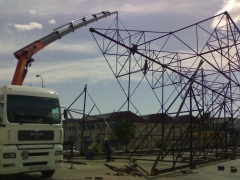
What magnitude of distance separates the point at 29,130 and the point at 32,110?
2.45 feet

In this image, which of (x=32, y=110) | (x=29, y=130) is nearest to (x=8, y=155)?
(x=29, y=130)

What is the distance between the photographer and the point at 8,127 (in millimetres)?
10852

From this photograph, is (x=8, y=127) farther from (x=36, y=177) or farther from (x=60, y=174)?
(x=60, y=174)

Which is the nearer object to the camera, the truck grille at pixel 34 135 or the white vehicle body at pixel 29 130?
the white vehicle body at pixel 29 130

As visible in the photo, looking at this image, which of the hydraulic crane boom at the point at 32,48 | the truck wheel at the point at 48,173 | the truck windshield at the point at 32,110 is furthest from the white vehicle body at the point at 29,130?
the hydraulic crane boom at the point at 32,48

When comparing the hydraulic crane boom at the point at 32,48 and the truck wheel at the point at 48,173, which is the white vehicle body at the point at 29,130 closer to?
the truck wheel at the point at 48,173

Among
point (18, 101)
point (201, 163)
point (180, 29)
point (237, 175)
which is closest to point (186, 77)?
point (180, 29)

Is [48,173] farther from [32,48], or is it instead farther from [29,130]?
[32,48]

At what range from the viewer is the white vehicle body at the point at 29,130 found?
10859mm

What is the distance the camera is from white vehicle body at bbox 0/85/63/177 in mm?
10859

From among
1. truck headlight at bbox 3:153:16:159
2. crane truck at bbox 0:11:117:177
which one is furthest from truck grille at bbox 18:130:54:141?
truck headlight at bbox 3:153:16:159

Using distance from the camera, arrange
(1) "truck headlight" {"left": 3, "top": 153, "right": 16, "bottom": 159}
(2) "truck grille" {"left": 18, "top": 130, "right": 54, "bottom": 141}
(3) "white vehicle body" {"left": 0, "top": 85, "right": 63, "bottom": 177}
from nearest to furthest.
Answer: (1) "truck headlight" {"left": 3, "top": 153, "right": 16, "bottom": 159}, (3) "white vehicle body" {"left": 0, "top": 85, "right": 63, "bottom": 177}, (2) "truck grille" {"left": 18, "top": 130, "right": 54, "bottom": 141}

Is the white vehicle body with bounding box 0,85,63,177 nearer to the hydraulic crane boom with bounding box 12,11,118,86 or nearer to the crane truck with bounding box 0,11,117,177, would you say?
the crane truck with bounding box 0,11,117,177

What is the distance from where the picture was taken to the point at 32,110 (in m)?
11.6
